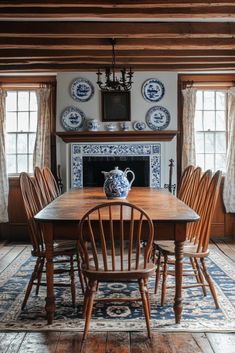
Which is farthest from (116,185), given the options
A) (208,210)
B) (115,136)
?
(115,136)

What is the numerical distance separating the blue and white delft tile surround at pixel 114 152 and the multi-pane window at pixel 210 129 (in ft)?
2.58

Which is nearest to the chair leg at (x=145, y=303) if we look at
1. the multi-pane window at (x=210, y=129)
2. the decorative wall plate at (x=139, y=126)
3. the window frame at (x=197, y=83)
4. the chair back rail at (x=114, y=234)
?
the chair back rail at (x=114, y=234)

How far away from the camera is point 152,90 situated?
7.17 metres

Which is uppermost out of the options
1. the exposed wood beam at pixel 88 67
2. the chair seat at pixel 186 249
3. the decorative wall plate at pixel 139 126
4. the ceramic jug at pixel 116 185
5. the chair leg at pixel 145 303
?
the exposed wood beam at pixel 88 67

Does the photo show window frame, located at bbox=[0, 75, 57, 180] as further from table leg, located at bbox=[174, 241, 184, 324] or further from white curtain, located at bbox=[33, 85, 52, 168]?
table leg, located at bbox=[174, 241, 184, 324]

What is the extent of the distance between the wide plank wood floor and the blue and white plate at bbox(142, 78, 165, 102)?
4590 millimetres

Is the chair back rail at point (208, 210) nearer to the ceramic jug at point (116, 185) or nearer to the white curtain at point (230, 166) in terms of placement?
the ceramic jug at point (116, 185)

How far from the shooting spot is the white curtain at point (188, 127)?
7.26 m

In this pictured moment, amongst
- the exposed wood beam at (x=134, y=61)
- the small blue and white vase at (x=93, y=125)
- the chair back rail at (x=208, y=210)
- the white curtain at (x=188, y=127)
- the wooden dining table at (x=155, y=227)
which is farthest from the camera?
the white curtain at (x=188, y=127)

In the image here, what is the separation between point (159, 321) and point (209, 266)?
209cm

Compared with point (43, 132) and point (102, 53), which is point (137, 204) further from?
point (43, 132)

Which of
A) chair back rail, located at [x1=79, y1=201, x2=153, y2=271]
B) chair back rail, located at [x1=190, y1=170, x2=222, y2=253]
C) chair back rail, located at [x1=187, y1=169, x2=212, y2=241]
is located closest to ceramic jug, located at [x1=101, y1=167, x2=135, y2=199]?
chair back rail, located at [x1=187, y1=169, x2=212, y2=241]

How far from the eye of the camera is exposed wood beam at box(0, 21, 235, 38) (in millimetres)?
4758

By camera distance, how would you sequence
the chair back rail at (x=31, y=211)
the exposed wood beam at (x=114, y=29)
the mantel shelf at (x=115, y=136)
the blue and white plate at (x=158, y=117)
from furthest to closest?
the blue and white plate at (x=158, y=117)
the mantel shelf at (x=115, y=136)
the exposed wood beam at (x=114, y=29)
the chair back rail at (x=31, y=211)
